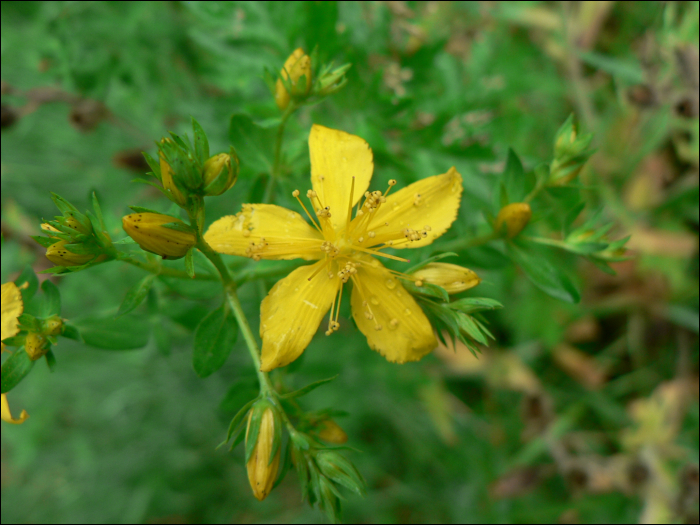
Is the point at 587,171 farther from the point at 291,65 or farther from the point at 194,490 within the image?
the point at 194,490

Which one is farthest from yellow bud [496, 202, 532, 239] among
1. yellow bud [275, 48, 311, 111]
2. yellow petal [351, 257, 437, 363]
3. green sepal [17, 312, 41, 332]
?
green sepal [17, 312, 41, 332]

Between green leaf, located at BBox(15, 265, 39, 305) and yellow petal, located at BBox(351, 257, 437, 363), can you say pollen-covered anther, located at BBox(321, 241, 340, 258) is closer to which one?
yellow petal, located at BBox(351, 257, 437, 363)

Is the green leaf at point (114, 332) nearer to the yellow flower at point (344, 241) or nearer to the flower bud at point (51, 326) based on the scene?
the flower bud at point (51, 326)

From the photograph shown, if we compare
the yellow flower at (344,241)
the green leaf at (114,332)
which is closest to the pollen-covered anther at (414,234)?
the yellow flower at (344,241)

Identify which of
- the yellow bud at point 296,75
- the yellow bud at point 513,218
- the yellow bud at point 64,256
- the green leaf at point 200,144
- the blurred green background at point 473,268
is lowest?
the blurred green background at point 473,268

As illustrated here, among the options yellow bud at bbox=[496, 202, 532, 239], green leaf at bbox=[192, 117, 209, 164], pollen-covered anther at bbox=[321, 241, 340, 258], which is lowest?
pollen-covered anther at bbox=[321, 241, 340, 258]

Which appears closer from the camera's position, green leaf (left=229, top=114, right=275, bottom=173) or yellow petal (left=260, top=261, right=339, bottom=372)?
yellow petal (left=260, top=261, right=339, bottom=372)

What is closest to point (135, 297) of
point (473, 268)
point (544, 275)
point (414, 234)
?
point (414, 234)
